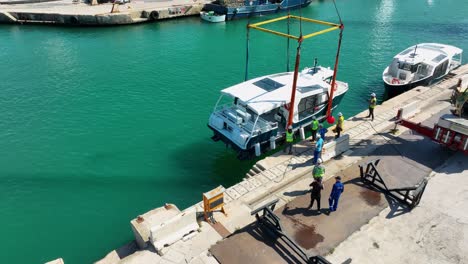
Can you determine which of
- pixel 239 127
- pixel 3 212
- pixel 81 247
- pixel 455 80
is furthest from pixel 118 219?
pixel 455 80

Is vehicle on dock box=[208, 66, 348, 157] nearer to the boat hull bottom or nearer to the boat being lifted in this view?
the boat being lifted

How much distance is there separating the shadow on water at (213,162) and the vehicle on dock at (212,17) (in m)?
30.0

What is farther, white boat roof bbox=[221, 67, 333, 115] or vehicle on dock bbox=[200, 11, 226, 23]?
vehicle on dock bbox=[200, 11, 226, 23]

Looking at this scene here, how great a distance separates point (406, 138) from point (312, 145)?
4.76 m

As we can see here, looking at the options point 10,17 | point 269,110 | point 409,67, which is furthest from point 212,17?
point 269,110

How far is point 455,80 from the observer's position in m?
25.0

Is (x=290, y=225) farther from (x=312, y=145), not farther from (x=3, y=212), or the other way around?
(x=3, y=212)

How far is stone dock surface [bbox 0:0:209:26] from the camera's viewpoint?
43.6m

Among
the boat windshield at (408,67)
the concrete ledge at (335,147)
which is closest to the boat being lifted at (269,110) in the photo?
the concrete ledge at (335,147)

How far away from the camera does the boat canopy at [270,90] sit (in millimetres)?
17031

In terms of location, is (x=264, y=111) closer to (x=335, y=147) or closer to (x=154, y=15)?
(x=335, y=147)

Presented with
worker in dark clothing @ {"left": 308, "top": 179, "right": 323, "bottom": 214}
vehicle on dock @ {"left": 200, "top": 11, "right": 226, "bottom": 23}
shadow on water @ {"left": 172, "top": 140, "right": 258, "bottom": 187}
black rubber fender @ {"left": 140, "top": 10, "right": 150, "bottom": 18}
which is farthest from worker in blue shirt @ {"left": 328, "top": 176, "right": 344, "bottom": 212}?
black rubber fender @ {"left": 140, "top": 10, "right": 150, "bottom": 18}

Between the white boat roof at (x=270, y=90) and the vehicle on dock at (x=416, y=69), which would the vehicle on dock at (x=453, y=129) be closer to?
the white boat roof at (x=270, y=90)

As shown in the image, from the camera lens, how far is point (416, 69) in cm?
2548
